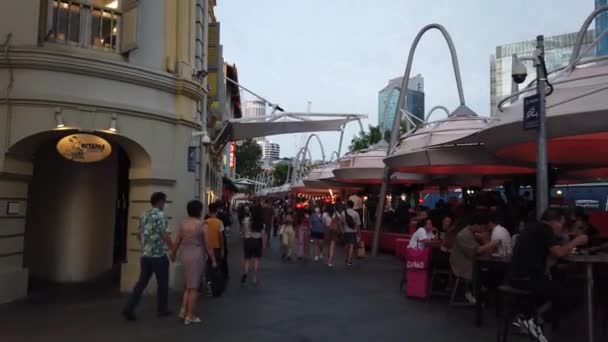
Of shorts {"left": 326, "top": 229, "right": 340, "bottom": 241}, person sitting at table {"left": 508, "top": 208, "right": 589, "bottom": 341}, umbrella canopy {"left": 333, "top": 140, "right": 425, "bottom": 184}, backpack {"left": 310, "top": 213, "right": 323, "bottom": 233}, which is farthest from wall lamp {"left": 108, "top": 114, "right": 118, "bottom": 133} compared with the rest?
umbrella canopy {"left": 333, "top": 140, "right": 425, "bottom": 184}

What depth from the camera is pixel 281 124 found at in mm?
20578

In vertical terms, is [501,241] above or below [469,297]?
above

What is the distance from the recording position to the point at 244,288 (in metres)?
11.6

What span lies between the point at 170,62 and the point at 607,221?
14.1 metres

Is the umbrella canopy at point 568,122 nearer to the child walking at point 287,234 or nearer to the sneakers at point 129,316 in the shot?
the child walking at point 287,234

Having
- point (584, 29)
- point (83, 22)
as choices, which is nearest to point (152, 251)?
point (83, 22)

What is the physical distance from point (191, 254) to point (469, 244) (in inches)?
172

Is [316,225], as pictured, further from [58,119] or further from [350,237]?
[58,119]

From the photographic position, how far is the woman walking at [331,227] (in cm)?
1584

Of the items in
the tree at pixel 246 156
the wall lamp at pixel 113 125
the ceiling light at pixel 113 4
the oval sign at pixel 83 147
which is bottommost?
the oval sign at pixel 83 147

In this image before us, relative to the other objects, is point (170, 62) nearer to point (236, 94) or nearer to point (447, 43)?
point (447, 43)

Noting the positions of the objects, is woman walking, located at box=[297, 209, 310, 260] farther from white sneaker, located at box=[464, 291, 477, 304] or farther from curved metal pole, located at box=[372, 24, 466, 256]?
white sneaker, located at box=[464, 291, 477, 304]

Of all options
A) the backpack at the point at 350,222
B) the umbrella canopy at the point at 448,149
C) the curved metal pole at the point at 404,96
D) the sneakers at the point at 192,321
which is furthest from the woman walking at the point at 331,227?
the sneakers at the point at 192,321

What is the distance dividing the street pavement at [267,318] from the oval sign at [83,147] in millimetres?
2529
